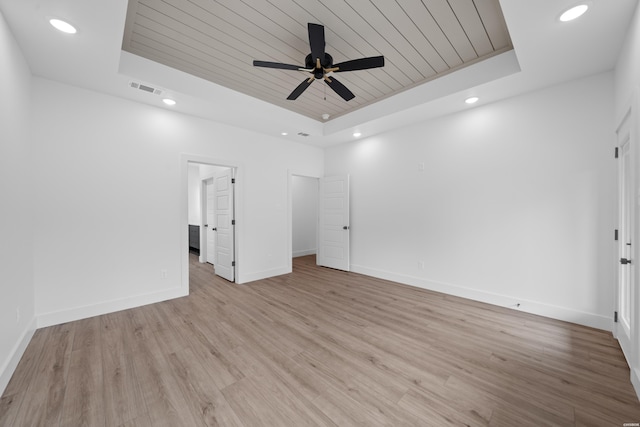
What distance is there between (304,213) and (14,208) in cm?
596

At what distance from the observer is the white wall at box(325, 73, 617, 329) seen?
9.30 feet

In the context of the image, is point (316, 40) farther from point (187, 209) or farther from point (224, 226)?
point (224, 226)

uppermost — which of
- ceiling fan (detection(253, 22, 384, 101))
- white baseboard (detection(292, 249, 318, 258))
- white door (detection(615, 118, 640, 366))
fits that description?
ceiling fan (detection(253, 22, 384, 101))

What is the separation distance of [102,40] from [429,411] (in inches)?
157

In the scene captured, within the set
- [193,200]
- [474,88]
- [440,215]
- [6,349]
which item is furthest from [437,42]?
[193,200]

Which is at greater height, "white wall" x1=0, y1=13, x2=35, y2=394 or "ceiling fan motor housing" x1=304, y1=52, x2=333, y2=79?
"ceiling fan motor housing" x1=304, y1=52, x2=333, y2=79

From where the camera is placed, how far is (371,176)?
5.09m

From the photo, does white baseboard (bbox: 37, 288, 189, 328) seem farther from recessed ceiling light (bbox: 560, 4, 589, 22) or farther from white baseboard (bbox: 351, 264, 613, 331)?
recessed ceiling light (bbox: 560, 4, 589, 22)

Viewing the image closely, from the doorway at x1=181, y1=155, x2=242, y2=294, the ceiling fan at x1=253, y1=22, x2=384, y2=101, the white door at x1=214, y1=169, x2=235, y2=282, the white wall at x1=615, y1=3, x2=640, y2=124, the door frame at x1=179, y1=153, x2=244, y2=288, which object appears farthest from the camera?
the white door at x1=214, y1=169, x2=235, y2=282

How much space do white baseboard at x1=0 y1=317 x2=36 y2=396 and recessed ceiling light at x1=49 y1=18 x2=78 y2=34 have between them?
2.74 metres

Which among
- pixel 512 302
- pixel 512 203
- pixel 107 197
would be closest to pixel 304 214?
pixel 107 197

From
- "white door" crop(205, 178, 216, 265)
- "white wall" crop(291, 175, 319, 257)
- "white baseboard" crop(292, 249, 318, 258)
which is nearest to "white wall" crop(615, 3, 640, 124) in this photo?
"white wall" crop(291, 175, 319, 257)

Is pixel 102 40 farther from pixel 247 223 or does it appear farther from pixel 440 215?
pixel 440 215

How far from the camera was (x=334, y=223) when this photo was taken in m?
5.69
